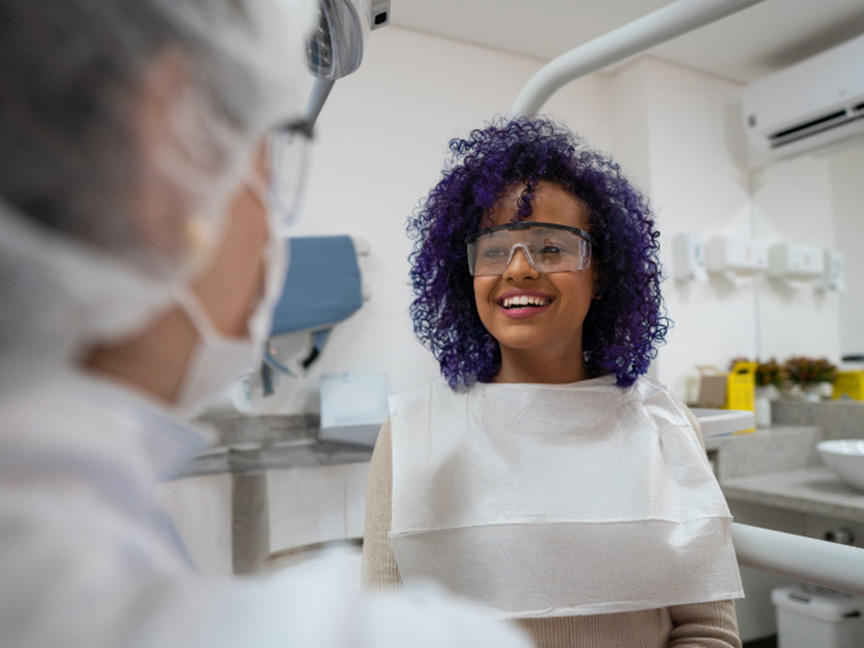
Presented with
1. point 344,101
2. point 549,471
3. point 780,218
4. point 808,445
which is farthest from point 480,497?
point 780,218

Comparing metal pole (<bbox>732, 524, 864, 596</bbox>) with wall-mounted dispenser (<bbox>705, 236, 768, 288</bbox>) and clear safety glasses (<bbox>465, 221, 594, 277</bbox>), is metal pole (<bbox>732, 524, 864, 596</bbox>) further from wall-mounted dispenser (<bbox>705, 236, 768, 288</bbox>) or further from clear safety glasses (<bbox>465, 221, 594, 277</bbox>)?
wall-mounted dispenser (<bbox>705, 236, 768, 288</bbox>)

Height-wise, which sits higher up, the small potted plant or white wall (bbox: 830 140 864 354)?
white wall (bbox: 830 140 864 354)

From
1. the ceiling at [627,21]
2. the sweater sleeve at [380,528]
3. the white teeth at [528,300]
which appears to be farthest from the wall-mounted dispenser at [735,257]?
the sweater sleeve at [380,528]

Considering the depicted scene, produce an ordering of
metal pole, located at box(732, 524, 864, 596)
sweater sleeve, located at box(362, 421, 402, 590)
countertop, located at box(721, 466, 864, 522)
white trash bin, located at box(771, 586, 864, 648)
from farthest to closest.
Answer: white trash bin, located at box(771, 586, 864, 648) < countertop, located at box(721, 466, 864, 522) < sweater sleeve, located at box(362, 421, 402, 590) < metal pole, located at box(732, 524, 864, 596)

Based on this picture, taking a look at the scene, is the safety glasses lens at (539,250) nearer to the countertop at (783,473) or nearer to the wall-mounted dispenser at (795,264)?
the countertop at (783,473)

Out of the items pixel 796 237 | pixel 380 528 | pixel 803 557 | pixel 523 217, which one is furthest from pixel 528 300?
pixel 796 237

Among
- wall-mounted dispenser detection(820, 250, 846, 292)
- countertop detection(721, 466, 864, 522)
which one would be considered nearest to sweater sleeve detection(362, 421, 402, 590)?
countertop detection(721, 466, 864, 522)

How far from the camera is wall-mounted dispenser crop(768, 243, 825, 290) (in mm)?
3023

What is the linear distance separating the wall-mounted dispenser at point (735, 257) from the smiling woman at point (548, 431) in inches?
79.9

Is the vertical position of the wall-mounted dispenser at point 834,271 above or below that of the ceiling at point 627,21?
below

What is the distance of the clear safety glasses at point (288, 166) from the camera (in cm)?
38

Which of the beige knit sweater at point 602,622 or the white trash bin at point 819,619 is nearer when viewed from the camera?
the beige knit sweater at point 602,622

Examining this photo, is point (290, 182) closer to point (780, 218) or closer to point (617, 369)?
point (617, 369)

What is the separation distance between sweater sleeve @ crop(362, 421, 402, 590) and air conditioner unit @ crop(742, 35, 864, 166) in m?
2.66
